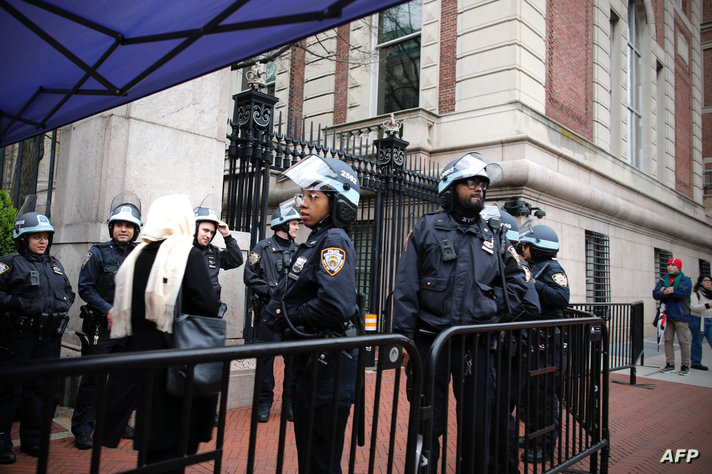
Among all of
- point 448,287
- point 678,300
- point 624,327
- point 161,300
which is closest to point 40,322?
point 161,300

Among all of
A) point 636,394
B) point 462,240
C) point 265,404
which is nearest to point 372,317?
point 265,404

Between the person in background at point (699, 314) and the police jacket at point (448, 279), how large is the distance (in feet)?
26.2

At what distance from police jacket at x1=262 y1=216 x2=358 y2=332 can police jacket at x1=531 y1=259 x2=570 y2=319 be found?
260 centimetres

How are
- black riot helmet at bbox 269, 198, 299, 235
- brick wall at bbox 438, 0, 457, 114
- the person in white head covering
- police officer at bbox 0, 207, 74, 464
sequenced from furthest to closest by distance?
brick wall at bbox 438, 0, 457, 114 < black riot helmet at bbox 269, 198, 299, 235 < police officer at bbox 0, 207, 74, 464 < the person in white head covering

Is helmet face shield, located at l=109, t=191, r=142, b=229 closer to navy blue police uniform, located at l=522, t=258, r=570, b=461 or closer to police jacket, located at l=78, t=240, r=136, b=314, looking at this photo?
police jacket, located at l=78, t=240, r=136, b=314

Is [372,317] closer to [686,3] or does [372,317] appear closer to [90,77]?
[90,77]

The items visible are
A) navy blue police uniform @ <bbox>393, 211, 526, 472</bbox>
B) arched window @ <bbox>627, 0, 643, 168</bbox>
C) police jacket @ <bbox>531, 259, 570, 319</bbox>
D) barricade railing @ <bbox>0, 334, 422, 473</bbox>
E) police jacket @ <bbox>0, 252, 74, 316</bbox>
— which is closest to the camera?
barricade railing @ <bbox>0, 334, 422, 473</bbox>

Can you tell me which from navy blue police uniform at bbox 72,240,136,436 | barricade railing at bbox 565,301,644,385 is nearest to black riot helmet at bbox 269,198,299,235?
navy blue police uniform at bbox 72,240,136,436

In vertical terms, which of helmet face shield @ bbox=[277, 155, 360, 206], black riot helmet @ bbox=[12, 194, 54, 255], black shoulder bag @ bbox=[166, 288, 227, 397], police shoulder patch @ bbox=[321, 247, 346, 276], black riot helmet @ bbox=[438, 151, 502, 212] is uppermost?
black riot helmet @ bbox=[438, 151, 502, 212]

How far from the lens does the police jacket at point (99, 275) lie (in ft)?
15.1

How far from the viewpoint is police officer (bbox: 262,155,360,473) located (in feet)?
9.30

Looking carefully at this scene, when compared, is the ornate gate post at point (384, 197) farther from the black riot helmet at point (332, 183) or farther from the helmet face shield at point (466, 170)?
the black riot helmet at point (332, 183)

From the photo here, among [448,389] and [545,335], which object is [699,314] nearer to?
[545,335]

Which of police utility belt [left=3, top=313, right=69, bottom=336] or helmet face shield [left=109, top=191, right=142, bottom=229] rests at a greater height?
helmet face shield [left=109, top=191, right=142, bottom=229]
